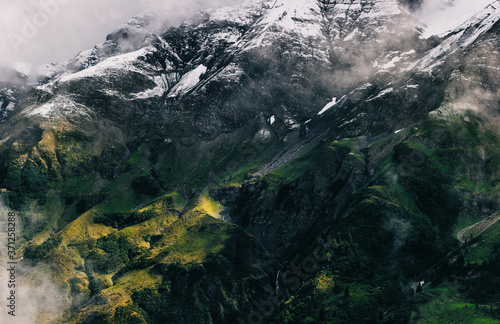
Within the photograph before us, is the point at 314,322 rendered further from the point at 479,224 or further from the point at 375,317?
the point at 479,224

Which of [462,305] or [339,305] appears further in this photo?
[339,305]

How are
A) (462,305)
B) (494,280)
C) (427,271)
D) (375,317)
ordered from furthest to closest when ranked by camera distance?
(427,271) → (375,317) → (494,280) → (462,305)

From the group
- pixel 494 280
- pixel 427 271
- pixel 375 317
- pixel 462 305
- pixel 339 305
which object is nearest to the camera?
pixel 462 305

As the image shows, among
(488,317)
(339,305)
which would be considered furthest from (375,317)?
(488,317)

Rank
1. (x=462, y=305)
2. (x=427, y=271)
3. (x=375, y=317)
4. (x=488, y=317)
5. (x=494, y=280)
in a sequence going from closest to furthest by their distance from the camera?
(x=488, y=317) → (x=462, y=305) → (x=494, y=280) → (x=375, y=317) → (x=427, y=271)

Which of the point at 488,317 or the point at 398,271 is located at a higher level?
the point at 488,317

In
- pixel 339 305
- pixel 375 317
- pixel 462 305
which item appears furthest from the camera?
pixel 339 305

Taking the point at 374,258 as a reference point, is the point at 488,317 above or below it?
above

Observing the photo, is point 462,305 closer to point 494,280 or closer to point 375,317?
point 494,280

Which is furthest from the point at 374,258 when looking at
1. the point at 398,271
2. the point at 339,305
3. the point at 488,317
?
the point at 488,317
